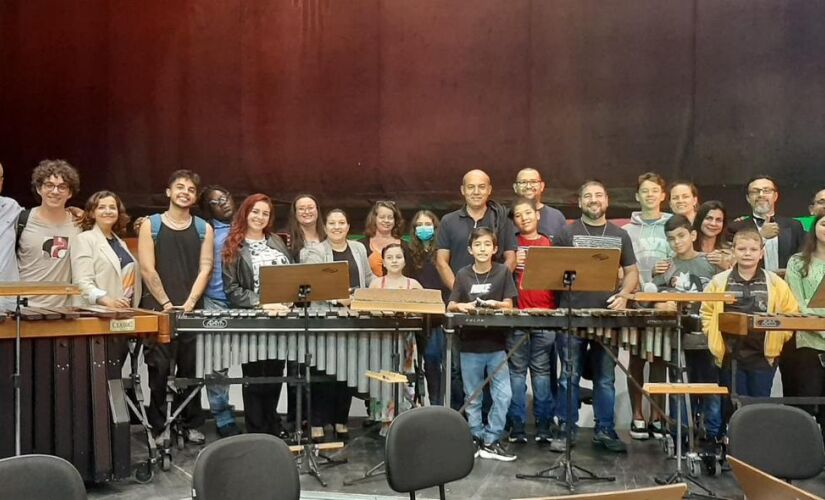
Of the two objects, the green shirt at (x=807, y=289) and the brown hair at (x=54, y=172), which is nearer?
the green shirt at (x=807, y=289)

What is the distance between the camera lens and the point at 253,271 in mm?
5129

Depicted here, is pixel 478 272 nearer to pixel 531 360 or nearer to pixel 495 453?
pixel 531 360

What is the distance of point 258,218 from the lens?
5184 millimetres

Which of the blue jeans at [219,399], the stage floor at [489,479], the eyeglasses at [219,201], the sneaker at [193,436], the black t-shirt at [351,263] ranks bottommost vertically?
the stage floor at [489,479]

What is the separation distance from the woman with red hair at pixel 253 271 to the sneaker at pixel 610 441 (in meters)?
2.32

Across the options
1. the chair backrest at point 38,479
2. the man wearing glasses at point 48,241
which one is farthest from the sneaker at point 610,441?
→ the man wearing glasses at point 48,241

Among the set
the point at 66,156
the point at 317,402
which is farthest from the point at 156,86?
the point at 317,402

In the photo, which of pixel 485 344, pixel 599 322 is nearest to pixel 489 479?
pixel 485 344

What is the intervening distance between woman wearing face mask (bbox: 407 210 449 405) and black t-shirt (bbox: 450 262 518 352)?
0.58m

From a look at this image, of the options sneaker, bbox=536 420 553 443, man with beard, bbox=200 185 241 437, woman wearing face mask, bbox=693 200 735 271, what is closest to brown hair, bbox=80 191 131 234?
man with beard, bbox=200 185 241 437

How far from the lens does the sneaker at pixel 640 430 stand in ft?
18.1

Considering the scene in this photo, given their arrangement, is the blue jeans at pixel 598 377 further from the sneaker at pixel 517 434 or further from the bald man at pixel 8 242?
the bald man at pixel 8 242

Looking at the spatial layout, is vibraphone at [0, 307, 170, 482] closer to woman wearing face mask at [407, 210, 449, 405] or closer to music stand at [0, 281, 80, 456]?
music stand at [0, 281, 80, 456]

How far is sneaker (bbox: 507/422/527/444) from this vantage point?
17.5 ft
